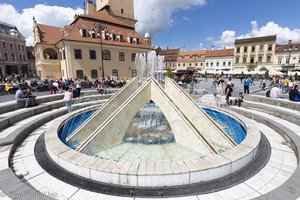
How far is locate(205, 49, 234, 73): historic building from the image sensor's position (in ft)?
187

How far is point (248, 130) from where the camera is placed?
6.20 metres

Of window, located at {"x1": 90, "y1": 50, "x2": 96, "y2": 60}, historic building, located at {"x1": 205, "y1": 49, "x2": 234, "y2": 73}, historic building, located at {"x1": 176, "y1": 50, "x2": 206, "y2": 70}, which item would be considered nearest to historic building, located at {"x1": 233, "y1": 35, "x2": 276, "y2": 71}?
historic building, located at {"x1": 205, "y1": 49, "x2": 234, "y2": 73}

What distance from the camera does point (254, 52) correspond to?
52.0 m

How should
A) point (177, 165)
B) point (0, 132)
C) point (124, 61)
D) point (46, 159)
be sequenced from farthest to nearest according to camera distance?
1. point (124, 61)
2. point (0, 132)
3. point (46, 159)
4. point (177, 165)

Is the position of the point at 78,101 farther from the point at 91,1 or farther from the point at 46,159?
the point at 91,1

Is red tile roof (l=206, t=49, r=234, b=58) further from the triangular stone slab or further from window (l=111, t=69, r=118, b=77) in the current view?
the triangular stone slab

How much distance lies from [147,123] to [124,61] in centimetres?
2635

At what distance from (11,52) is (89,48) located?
38.2 metres

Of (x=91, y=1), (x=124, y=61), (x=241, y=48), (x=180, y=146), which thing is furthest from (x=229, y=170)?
(x=241, y=48)

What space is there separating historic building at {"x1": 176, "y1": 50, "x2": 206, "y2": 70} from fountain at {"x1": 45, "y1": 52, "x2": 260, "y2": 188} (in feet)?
186

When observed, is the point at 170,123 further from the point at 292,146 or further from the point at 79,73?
the point at 79,73

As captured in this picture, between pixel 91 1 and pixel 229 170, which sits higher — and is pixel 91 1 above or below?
above

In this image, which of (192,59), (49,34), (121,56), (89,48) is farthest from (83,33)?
(192,59)

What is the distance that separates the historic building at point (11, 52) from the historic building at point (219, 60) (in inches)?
2424
